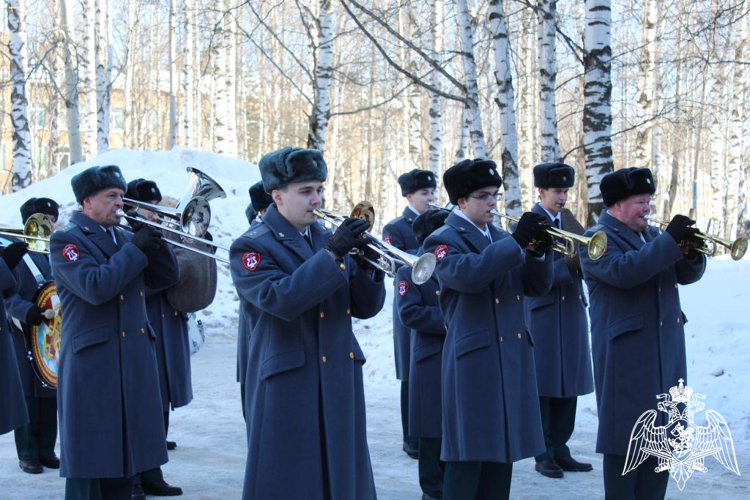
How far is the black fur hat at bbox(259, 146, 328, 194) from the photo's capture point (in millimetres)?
4297

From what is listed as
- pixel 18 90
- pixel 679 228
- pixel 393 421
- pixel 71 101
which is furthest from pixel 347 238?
pixel 71 101

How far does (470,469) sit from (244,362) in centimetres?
301

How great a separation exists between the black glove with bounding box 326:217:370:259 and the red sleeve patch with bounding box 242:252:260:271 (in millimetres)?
385

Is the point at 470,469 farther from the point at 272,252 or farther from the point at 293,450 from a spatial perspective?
the point at 272,252

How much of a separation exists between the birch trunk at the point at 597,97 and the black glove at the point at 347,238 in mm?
6130

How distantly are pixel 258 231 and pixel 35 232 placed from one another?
2.79 metres

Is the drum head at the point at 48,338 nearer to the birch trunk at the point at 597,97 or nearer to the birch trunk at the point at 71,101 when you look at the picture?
the birch trunk at the point at 597,97

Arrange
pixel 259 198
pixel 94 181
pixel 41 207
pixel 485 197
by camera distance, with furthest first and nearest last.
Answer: pixel 41 207
pixel 259 198
pixel 94 181
pixel 485 197

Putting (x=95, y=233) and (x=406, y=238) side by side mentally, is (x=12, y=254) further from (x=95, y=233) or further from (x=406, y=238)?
(x=406, y=238)

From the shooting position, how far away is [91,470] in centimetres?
498

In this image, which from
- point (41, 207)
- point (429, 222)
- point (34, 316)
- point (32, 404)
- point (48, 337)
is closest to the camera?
point (429, 222)

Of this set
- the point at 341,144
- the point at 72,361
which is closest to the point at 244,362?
the point at 72,361

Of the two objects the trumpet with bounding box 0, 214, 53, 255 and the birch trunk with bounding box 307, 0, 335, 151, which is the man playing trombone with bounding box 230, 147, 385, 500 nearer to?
the trumpet with bounding box 0, 214, 53, 255

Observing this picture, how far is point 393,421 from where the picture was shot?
28.9ft
